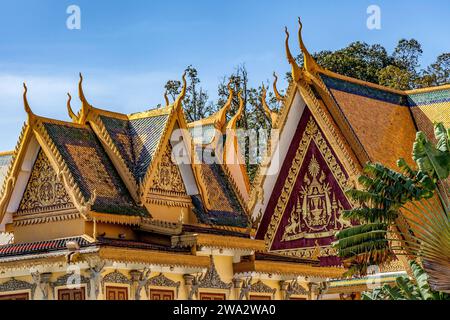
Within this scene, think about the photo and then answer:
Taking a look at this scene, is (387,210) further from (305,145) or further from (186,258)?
(305,145)

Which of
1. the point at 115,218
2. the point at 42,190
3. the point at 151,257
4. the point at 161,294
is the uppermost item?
the point at 42,190

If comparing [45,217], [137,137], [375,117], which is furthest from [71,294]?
[375,117]

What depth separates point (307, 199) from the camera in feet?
101

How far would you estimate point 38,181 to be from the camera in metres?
21.7

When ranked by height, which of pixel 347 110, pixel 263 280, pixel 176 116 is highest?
pixel 347 110

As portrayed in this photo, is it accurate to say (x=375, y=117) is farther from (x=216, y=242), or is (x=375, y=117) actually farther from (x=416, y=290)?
(x=216, y=242)

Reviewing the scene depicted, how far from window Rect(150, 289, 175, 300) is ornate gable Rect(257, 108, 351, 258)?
924cm

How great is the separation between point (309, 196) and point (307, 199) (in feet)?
0.29

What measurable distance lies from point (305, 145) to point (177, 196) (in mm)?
8208

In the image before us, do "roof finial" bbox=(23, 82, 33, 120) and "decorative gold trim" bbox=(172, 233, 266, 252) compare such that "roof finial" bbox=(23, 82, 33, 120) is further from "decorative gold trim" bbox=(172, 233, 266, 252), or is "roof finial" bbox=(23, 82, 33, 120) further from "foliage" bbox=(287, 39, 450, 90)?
"foliage" bbox=(287, 39, 450, 90)

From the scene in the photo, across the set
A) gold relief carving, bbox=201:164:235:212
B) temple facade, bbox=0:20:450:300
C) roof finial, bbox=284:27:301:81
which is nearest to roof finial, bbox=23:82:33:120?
temple facade, bbox=0:20:450:300

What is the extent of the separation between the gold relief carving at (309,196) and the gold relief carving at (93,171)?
8.63 m

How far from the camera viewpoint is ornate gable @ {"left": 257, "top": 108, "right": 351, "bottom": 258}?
30.1 metres
